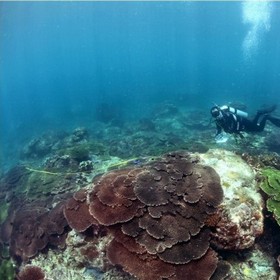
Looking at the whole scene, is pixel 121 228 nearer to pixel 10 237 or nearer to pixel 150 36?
pixel 10 237

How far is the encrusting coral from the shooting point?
245 inches

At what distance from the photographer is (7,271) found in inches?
357

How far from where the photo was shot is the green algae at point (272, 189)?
7117mm

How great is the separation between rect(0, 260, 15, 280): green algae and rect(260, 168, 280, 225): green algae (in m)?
7.14

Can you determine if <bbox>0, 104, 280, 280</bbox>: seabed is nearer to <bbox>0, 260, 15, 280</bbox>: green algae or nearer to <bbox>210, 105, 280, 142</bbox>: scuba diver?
<bbox>0, 260, 15, 280</bbox>: green algae

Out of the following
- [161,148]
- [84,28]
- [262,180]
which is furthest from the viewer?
[84,28]

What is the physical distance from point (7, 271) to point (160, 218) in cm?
536

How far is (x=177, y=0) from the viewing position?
78062 millimetres

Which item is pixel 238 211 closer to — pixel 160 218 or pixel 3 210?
pixel 160 218

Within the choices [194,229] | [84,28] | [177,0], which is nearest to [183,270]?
[194,229]

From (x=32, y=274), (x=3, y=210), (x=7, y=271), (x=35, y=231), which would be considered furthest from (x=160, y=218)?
(x=3, y=210)

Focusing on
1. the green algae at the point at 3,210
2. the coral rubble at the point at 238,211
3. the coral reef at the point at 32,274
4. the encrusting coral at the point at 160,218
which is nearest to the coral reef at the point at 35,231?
the coral reef at the point at 32,274

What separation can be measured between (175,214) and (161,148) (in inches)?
425

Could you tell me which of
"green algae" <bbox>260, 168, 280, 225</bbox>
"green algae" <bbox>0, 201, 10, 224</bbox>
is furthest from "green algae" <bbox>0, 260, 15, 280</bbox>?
"green algae" <bbox>260, 168, 280, 225</bbox>
